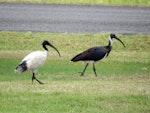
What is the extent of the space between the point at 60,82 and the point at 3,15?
17581 millimetres

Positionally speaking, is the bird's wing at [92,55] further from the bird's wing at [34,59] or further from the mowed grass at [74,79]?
the bird's wing at [34,59]

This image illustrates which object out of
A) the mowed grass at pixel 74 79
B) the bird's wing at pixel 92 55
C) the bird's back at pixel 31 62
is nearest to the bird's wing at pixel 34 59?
the bird's back at pixel 31 62

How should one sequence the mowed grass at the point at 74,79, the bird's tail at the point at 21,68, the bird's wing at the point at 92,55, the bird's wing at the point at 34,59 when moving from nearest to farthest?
1. the mowed grass at the point at 74,79
2. the bird's tail at the point at 21,68
3. the bird's wing at the point at 34,59
4. the bird's wing at the point at 92,55

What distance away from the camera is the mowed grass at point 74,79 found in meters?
12.0

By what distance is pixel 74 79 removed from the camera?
16.2m

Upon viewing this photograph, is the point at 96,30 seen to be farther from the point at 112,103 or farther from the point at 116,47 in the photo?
the point at 112,103

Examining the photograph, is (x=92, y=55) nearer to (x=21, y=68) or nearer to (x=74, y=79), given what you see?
(x=74, y=79)

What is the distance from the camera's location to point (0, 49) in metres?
23.2

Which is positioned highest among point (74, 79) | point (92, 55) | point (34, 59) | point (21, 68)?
point (34, 59)

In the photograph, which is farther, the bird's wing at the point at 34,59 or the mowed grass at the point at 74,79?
the bird's wing at the point at 34,59

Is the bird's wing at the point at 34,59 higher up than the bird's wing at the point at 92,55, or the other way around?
the bird's wing at the point at 34,59

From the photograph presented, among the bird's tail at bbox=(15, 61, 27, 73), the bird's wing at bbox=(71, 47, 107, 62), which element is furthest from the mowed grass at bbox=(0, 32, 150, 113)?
the bird's wing at bbox=(71, 47, 107, 62)

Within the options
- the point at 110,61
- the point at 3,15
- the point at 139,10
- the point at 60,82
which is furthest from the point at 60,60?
the point at 139,10

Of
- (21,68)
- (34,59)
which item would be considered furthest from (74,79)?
(21,68)
